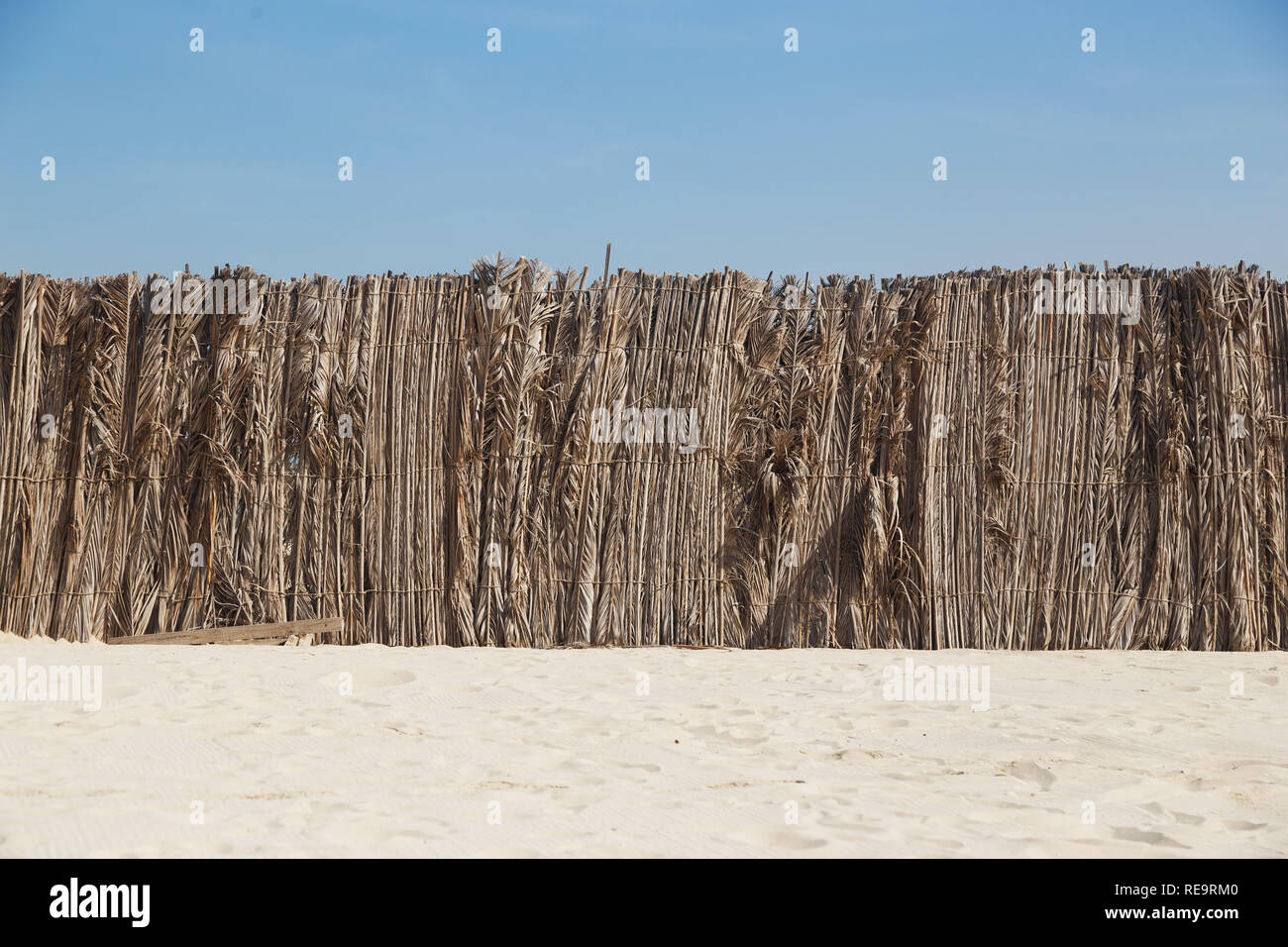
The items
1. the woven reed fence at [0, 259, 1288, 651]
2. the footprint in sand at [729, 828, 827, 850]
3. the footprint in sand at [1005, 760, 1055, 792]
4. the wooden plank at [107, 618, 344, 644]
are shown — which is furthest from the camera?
the woven reed fence at [0, 259, 1288, 651]

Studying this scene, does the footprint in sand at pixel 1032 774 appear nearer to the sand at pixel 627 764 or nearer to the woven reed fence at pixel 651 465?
the sand at pixel 627 764

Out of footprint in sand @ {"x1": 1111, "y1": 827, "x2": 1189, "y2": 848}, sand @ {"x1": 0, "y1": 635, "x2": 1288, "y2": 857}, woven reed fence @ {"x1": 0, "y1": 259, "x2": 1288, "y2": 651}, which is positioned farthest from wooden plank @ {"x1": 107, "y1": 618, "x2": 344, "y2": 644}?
footprint in sand @ {"x1": 1111, "y1": 827, "x2": 1189, "y2": 848}

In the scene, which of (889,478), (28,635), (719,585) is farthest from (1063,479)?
(28,635)

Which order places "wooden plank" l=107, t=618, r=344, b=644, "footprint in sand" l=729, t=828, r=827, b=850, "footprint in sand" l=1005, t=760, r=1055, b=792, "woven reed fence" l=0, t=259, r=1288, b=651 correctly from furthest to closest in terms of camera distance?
"woven reed fence" l=0, t=259, r=1288, b=651, "wooden plank" l=107, t=618, r=344, b=644, "footprint in sand" l=1005, t=760, r=1055, b=792, "footprint in sand" l=729, t=828, r=827, b=850

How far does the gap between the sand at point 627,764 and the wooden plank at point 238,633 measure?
79 cm

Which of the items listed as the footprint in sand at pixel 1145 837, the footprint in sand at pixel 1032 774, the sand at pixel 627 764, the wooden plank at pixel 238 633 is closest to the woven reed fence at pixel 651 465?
the wooden plank at pixel 238 633

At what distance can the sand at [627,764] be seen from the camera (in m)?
2.62

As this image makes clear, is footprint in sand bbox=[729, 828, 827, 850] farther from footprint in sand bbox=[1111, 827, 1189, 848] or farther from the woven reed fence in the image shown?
the woven reed fence

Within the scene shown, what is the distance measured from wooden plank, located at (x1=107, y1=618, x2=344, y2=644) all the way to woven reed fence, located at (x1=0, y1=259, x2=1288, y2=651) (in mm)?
84

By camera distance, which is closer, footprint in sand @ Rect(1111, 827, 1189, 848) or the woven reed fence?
footprint in sand @ Rect(1111, 827, 1189, 848)

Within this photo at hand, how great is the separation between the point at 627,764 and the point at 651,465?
308cm

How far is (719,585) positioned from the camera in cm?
624

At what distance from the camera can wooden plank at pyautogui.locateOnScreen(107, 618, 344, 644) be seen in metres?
6.09
